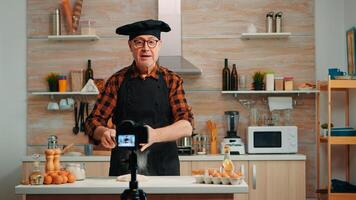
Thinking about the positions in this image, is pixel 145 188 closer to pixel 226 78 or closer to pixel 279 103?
pixel 226 78

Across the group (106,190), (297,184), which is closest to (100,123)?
(106,190)

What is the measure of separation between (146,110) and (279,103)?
9.54 ft

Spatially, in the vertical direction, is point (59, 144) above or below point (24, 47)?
below

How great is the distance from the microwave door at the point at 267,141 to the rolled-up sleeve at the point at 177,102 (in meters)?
2.55

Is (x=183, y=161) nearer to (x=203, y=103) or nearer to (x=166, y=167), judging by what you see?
(x=203, y=103)

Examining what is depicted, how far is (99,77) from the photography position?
5719 millimetres

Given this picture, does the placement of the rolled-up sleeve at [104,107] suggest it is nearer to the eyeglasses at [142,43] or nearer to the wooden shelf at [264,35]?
the eyeglasses at [142,43]

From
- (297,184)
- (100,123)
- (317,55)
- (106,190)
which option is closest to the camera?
(106,190)

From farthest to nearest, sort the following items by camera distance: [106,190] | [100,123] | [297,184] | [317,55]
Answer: [317,55]
[297,184]
[100,123]
[106,190]

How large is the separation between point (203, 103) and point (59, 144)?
1.46 metres

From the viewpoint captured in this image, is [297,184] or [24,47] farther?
[24,47]

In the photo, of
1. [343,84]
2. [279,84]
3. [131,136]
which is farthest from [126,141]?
[279,84]

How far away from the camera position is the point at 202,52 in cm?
570

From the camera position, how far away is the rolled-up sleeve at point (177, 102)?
2879mm
